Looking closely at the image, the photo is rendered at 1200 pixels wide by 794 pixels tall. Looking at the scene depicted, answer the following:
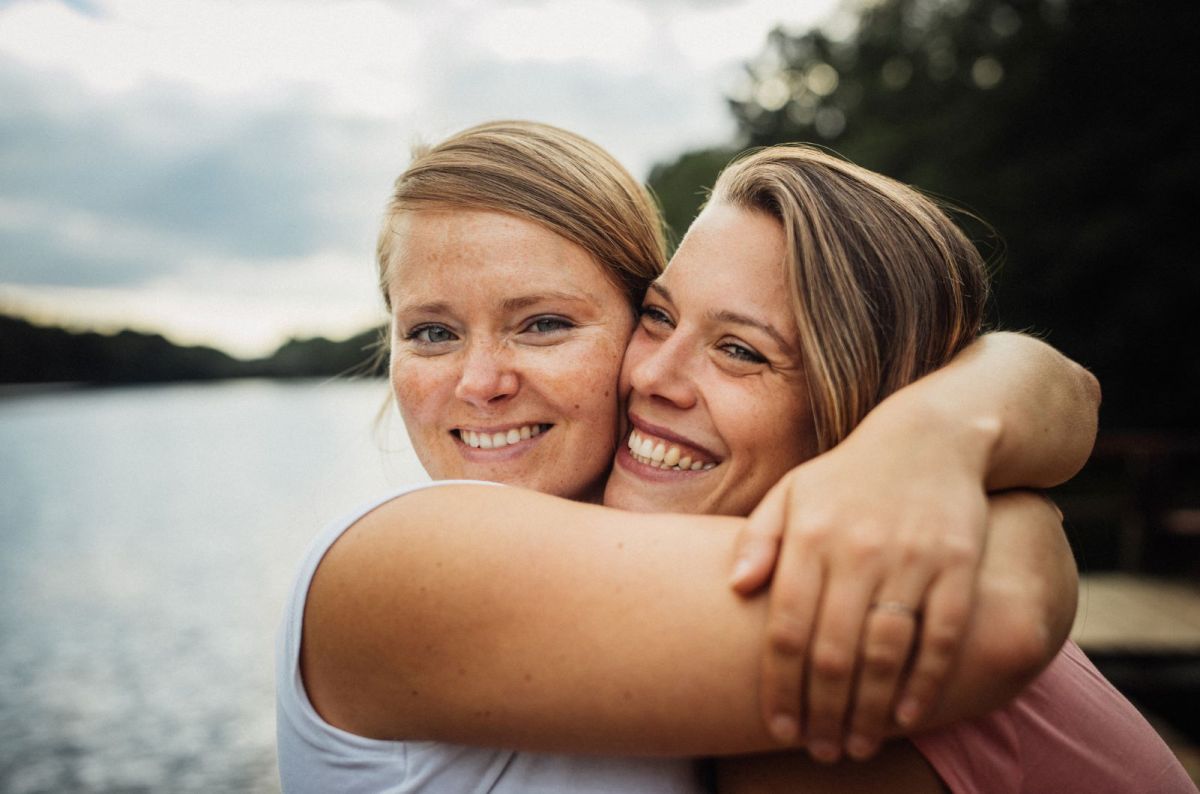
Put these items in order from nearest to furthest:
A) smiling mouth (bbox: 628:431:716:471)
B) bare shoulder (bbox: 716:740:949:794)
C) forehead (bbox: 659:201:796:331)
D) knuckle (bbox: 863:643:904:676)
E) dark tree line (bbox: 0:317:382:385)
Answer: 1. knuckle (bbox: 863:643:904:676)
2. bare shoulder (bbox: 716:740:949:794)
3. forehead (bbox: 659:201:796:331)
4. smiling mouth (bbox: 628:431:716:471)
5. dark tree line (bbox: 0:317:382:385)

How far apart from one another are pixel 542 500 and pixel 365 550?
33 cm

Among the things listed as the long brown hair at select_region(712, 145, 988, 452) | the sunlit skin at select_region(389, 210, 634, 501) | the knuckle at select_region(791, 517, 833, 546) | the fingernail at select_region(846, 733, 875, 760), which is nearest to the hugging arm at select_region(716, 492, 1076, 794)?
the fingernail at select_region(846, 733, 875, 760)

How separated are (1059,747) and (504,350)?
1.50 m

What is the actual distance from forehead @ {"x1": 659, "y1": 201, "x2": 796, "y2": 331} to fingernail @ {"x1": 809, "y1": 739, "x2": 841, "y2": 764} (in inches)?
38.1

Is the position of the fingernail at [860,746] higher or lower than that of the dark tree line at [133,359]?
higher

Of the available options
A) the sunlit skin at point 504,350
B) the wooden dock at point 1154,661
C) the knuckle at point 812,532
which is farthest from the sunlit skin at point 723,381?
the wooden dock at point 1154,661

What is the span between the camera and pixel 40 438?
9331 centimetres

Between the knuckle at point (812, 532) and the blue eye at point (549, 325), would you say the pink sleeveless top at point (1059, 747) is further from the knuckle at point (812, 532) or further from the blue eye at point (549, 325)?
the blue eye at point (549, 325)

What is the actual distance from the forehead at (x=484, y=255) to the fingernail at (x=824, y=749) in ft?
4.24

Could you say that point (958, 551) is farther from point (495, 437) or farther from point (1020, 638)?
point (495, 437)

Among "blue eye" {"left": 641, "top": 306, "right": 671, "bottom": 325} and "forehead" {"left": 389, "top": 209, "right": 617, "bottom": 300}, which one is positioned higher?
"forehead" {"left": 389, "top": 209, "right": 617, "bottom": 300}

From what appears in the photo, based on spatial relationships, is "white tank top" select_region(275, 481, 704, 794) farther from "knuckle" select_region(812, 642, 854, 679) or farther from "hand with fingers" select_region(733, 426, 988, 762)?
"knuckle" select_region(812, 642, 854, 679)

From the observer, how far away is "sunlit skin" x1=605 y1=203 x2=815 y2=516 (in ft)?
6.64

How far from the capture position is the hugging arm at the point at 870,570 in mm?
1225
